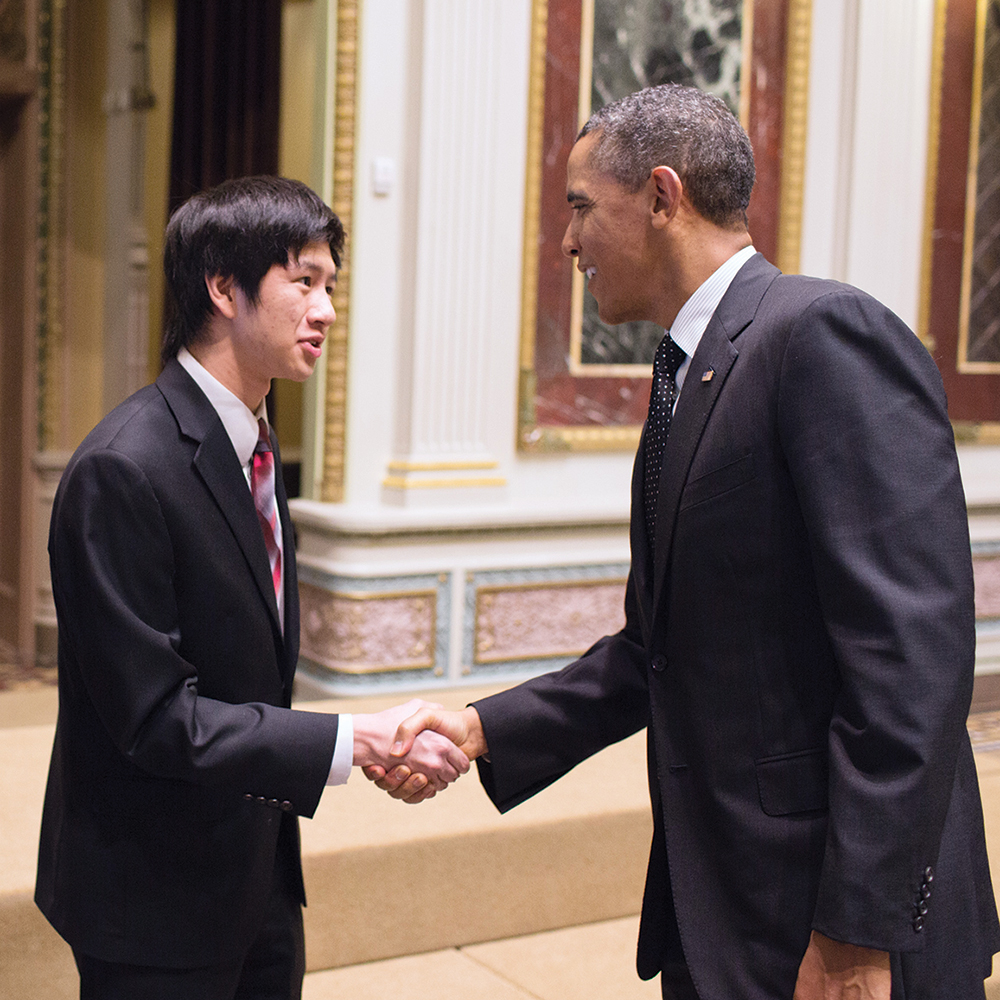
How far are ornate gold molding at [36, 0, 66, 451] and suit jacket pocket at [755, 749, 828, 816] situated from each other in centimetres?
551

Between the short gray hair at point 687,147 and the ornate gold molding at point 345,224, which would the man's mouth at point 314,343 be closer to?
the short gray hair at point 687,147

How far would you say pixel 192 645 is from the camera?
1.73 metres

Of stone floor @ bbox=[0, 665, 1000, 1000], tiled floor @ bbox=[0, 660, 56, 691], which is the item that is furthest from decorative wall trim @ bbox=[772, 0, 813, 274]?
tiled floor @ bbox=[0, 660, 56, 691]

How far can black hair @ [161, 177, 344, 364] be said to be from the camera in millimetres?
1804

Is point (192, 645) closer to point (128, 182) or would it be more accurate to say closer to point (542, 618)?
point (542, 618)

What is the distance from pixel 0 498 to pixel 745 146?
576cm

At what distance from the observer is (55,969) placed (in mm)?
2402

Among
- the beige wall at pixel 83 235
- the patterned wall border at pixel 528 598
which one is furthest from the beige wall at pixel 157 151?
the patterned wall border at pixel 528 598

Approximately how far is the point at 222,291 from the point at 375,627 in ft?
10.6

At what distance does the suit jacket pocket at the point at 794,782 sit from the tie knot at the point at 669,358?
1.71 feet

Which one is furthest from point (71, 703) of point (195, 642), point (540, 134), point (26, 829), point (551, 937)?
point (540, 134)

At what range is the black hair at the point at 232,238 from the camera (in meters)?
1.80

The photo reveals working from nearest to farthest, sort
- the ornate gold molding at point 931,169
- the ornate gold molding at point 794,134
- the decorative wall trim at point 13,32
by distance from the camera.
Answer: the ornate gold molding at point 794,134, the ornate gold molding at point 931,169, the decorative wall trim at point 13,32

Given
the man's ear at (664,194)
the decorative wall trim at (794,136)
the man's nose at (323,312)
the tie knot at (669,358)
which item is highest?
the decorative wall trim at (794,136)
